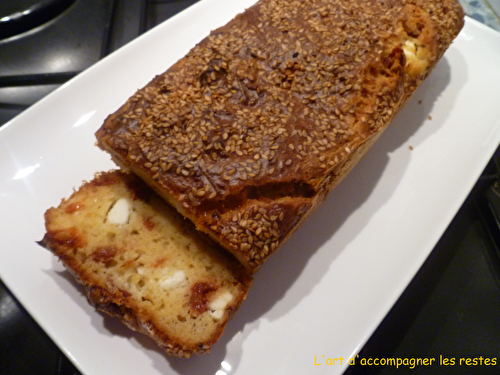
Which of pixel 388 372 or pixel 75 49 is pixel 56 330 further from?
pixel 75 49

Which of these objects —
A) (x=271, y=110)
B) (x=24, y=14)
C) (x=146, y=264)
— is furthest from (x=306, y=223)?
(x=24, y=14)

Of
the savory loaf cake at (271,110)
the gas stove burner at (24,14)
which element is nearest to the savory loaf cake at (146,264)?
the savory loaf cake at (271,110)

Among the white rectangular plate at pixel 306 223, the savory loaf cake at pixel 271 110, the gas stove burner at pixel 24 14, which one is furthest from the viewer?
the gas stove burner at pixel 24 14

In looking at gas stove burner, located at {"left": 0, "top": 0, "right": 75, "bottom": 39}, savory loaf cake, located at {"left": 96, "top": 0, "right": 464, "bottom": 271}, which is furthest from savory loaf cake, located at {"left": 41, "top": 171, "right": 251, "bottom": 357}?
gas stove burner, located at {"left": 0, "top": 0, "right": 75, "bottom": 39}

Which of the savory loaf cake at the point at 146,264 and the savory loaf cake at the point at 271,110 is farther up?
the savory loaf cake at the point at 271,110

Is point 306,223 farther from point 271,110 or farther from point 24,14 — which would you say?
point 24,14

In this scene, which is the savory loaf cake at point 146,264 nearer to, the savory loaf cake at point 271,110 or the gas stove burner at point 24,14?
the savory loaf cake at point 271,110
